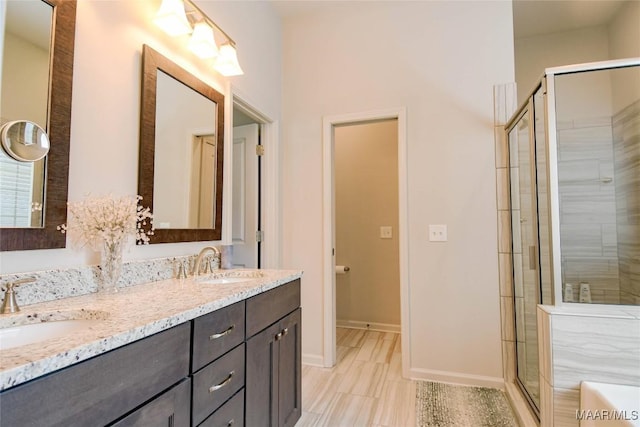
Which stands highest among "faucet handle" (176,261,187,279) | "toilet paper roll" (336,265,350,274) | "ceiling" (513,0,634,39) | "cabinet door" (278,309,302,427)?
"ceiling" (513,0,634,39)

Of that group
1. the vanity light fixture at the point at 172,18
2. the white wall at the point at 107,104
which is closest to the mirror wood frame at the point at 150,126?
the white wall at the point at 107,104

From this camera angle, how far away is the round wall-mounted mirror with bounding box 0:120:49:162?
3.09 ft

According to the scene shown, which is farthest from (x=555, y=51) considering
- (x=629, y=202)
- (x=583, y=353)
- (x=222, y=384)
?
(x=222, y=384)

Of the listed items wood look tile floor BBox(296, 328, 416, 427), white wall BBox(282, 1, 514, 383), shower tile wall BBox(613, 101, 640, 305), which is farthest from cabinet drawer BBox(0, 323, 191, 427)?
shower tile wall BBox(613, 101, 640, 305)

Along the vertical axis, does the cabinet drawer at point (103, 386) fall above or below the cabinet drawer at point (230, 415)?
above

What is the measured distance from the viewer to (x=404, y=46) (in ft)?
8.17

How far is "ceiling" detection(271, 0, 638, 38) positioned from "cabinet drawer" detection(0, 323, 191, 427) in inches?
104

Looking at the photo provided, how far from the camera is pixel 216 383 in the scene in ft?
3.45

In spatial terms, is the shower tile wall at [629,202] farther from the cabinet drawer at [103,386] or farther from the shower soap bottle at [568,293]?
the cabinet drawer at [103,386]

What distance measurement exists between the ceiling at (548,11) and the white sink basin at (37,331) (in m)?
2.59

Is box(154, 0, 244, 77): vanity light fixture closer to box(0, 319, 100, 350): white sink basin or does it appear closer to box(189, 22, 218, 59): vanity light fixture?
box(189, 22, 218, 59): vanity light fixture

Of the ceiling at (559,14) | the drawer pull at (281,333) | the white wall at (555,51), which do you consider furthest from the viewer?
the white wall at (555,51)

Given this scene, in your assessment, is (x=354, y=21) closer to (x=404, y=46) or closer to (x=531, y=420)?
(x=404, y=46)

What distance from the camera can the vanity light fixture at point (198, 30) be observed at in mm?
1478
